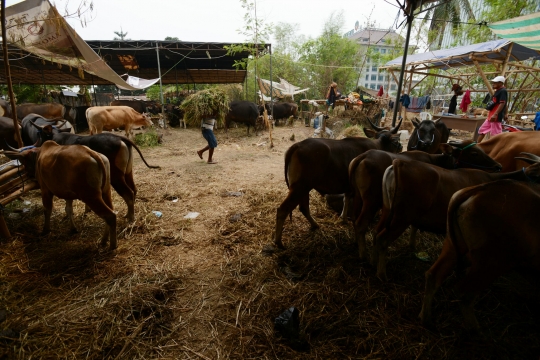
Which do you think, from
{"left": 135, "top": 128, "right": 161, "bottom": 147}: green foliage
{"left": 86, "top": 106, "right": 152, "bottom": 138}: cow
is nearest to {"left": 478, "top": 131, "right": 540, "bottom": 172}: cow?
{"left": 135, "top": 128, "right": 161, "bottom": 147}: green foliage

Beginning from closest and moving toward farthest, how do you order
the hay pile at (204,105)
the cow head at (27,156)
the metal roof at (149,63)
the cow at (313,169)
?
the cow at (313,169) < the cow head at (27,156) < the hay pile at (204,105) < the metal roof at (149,63)

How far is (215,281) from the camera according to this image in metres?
3.29

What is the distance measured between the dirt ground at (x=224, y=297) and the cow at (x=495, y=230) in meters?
0.72

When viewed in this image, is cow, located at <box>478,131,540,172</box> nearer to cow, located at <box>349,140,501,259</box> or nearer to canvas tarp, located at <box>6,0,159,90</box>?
cow, located at <box>349,140,501,259</box>

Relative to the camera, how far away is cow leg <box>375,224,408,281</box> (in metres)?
2.94

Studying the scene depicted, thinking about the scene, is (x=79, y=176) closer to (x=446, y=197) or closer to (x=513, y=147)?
(x=446, y=197)

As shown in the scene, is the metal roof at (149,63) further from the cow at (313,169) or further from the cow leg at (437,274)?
the cow leg at (437,274)

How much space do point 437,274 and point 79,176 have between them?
442cm

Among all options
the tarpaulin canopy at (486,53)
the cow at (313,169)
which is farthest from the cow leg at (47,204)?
the tarpaulin canopy at (486,53)

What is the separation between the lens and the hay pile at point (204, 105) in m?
8.59

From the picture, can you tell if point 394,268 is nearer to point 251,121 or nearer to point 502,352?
Result: point 502,352

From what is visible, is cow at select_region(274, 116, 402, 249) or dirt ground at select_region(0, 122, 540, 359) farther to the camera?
cow at select_region(274, 116, 402, 249)

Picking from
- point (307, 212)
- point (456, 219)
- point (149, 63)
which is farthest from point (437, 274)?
point (149, 63)

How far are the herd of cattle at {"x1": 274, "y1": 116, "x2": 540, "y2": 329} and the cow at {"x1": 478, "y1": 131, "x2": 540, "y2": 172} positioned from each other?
0.01 meters
